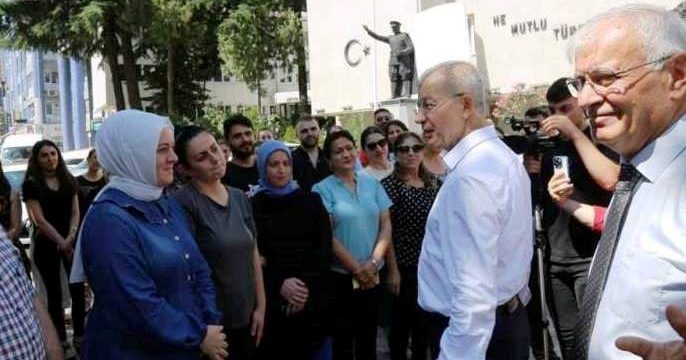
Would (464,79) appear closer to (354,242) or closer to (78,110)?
(354,242)

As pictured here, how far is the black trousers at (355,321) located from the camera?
5.22 m

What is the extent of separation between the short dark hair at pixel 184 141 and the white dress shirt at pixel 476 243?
1.70 meters

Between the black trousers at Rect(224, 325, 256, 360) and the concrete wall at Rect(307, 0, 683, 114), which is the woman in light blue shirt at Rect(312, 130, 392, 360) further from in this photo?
the concrete wall at Rect(307, 0, 683, 114)

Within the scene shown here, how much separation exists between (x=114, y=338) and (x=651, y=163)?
213 centimetres

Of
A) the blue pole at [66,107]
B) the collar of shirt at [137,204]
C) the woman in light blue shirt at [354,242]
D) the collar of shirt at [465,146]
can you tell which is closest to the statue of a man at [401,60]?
the woman in light blue shirt at [354,242]

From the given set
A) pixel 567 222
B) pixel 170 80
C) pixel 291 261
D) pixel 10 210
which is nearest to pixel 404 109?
pixel 10 210

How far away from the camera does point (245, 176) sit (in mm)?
5957

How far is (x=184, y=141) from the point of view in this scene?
412cm

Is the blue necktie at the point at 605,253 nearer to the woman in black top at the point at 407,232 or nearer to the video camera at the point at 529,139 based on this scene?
the video camera at the point at 529,139

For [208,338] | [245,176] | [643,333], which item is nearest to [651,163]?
[643,333]

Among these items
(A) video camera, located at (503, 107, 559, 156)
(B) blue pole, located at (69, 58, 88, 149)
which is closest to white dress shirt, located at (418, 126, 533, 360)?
(A) video camera, located at (503, 107, 559, 156)

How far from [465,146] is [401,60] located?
59.0ft

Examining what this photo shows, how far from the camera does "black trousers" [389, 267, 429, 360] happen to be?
5.39m

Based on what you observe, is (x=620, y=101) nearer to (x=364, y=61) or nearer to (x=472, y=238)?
(x=472, y=238)
